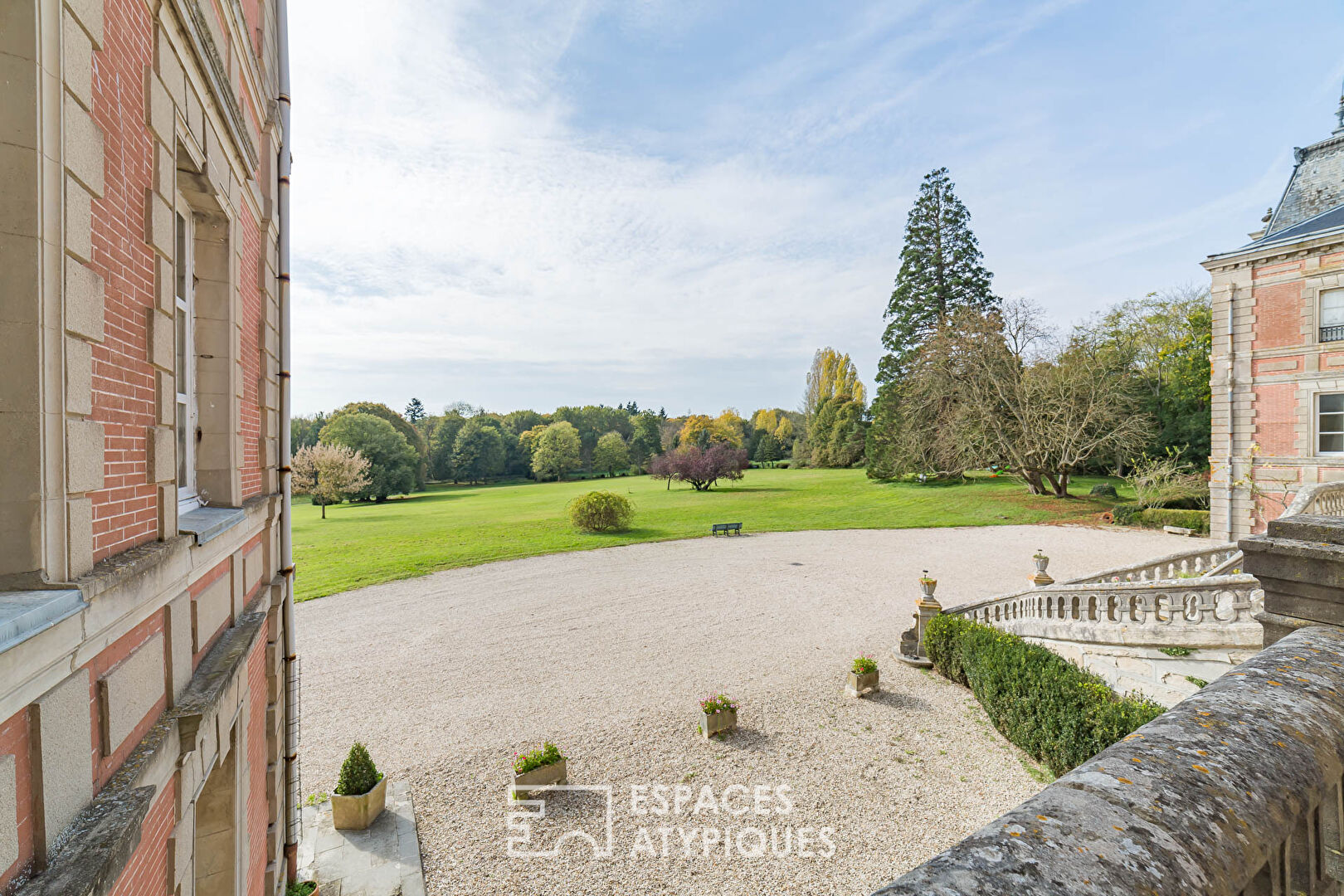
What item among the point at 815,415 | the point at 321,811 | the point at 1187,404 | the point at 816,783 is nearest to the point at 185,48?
the point at 321,811

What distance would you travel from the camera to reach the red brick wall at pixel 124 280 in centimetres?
202

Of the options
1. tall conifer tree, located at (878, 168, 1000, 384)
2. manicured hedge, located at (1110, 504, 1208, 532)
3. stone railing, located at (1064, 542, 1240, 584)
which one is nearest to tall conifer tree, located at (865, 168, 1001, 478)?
tall conifer tree, located at (878, 168, 1000, 384)

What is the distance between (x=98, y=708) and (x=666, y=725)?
297 inches

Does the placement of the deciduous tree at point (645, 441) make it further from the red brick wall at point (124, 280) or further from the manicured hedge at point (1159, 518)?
the red brick wall at point (124, 280)

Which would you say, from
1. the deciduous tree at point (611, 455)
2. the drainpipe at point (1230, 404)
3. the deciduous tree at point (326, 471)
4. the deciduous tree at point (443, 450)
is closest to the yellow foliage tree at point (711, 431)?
the deciduous tree at point (611, 455)

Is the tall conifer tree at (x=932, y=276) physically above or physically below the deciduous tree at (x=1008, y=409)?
above

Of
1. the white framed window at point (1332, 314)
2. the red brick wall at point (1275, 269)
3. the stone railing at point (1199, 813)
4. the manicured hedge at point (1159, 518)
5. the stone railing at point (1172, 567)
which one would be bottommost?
the manicured hedge at point (1159, 518)

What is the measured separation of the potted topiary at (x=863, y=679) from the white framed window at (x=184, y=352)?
29.0 ft

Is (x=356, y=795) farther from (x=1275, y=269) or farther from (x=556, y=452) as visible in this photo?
(x=556, y=452)

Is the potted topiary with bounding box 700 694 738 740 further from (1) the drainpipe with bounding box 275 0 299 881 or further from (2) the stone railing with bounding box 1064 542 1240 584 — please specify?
(2) the stone railing with bounding box 1064 542 1240 584

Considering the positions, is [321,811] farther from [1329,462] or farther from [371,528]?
[371,528]

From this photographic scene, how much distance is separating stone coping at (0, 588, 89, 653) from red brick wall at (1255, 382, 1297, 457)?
22.5 metres

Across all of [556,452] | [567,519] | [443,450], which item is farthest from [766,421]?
[567,519]

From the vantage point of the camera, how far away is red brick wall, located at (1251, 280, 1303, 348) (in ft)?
49.7
